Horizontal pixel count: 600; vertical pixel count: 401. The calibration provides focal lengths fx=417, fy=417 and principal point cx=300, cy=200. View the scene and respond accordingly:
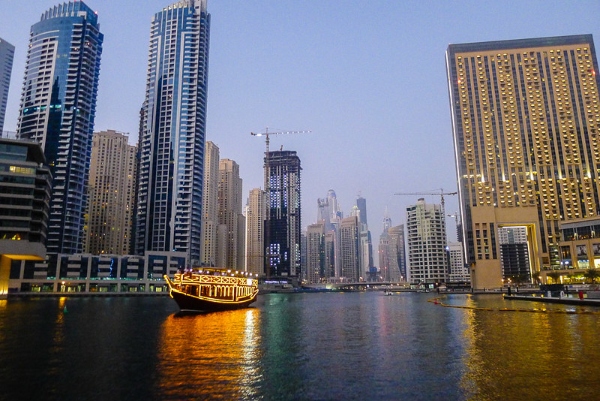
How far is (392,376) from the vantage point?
26031 mm

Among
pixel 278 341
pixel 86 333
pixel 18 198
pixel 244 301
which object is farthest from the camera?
pixel 18 198

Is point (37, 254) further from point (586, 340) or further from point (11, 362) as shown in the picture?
point (586, 340)

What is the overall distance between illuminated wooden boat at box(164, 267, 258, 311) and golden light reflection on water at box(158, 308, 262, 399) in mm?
31173

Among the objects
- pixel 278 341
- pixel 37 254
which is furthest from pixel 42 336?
pixel 37 254

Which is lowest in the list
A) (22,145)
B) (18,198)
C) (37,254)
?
(37,254)

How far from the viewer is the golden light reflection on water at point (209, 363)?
22516mm

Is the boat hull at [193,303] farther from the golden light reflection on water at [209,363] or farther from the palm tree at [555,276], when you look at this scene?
the palm tree at [555,276]

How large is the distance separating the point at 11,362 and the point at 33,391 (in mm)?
9485

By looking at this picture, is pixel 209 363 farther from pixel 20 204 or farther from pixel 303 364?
pixel 20 204

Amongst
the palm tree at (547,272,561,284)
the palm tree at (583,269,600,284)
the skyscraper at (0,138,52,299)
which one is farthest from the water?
the palm tree at (547,272,561,284)

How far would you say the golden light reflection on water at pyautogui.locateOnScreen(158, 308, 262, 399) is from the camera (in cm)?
2252

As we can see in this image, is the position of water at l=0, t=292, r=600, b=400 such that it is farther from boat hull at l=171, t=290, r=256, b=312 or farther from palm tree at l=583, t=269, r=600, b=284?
palm tree at l=583, t=269, r=600, b=284

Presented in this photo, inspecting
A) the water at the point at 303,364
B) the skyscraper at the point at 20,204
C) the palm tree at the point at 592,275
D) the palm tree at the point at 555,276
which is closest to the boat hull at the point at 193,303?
the water at the point at 303,364

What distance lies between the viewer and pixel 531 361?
96.0ft
